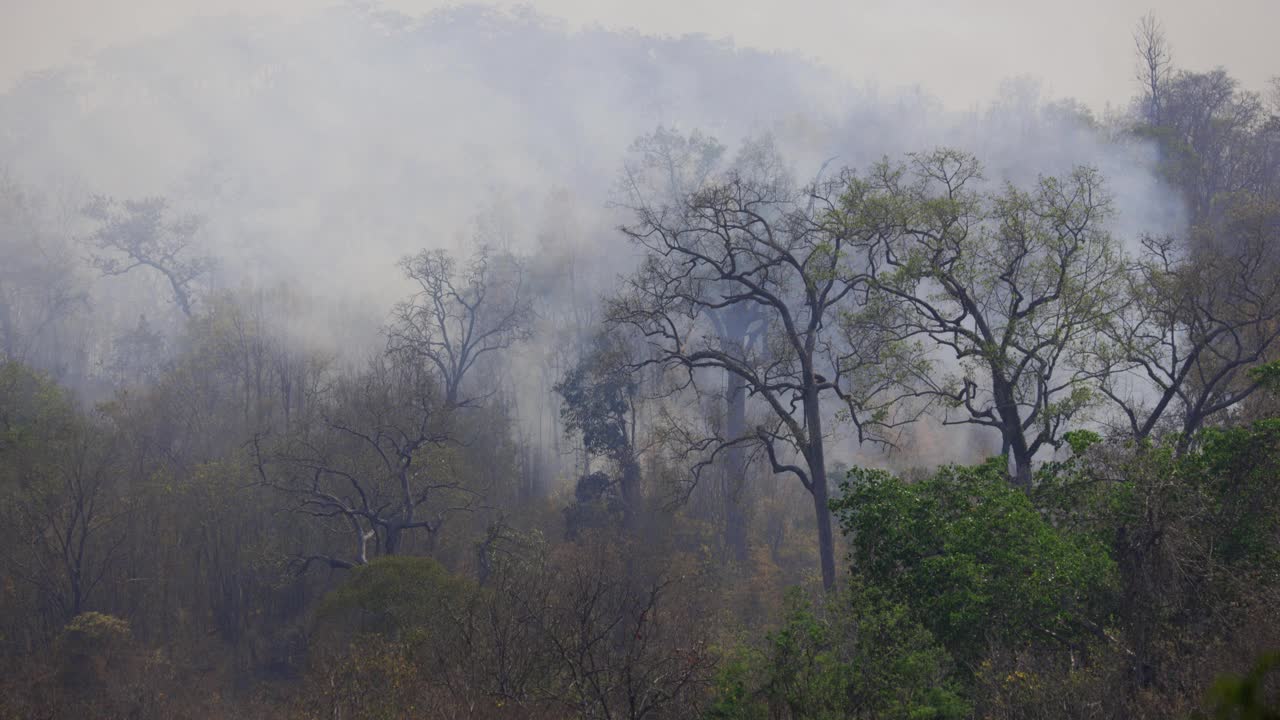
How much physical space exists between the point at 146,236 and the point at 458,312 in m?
22.0

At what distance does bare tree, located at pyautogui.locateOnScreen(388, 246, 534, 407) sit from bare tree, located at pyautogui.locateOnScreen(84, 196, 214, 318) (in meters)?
16.3

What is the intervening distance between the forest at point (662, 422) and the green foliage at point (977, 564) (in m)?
0.07

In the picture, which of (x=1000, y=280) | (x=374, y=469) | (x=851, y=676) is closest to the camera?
(x=851, y=676)

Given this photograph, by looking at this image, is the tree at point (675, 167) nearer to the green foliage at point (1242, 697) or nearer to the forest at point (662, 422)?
the forest at point (662, 422)

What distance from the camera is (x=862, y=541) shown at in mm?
14242

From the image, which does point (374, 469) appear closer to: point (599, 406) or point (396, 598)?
point (599, 406)

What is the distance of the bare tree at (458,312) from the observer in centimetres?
4434

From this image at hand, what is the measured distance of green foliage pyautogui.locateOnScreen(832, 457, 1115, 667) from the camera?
12.6 m

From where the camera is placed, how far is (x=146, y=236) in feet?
197

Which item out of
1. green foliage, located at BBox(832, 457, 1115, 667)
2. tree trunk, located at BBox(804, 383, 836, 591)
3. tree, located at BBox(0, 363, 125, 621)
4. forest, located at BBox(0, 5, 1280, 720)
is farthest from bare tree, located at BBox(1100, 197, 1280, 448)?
tree, located at BBox(0, 363, 125, 621)

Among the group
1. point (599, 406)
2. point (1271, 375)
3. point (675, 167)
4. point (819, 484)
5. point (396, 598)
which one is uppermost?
point (675, 167)

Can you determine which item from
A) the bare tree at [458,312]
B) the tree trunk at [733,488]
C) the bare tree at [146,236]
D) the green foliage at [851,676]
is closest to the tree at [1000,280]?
the green foliage at [851,676]

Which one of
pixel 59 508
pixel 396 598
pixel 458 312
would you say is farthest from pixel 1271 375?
pixel 458 312

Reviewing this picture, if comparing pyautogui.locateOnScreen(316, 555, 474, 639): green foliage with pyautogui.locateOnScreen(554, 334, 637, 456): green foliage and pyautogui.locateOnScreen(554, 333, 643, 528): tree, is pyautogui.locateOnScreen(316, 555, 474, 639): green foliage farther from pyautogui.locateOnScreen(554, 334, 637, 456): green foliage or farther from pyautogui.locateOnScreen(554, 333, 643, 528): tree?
pyautogui.locateOnScreen(554, 334, 637, 456): green foliage
